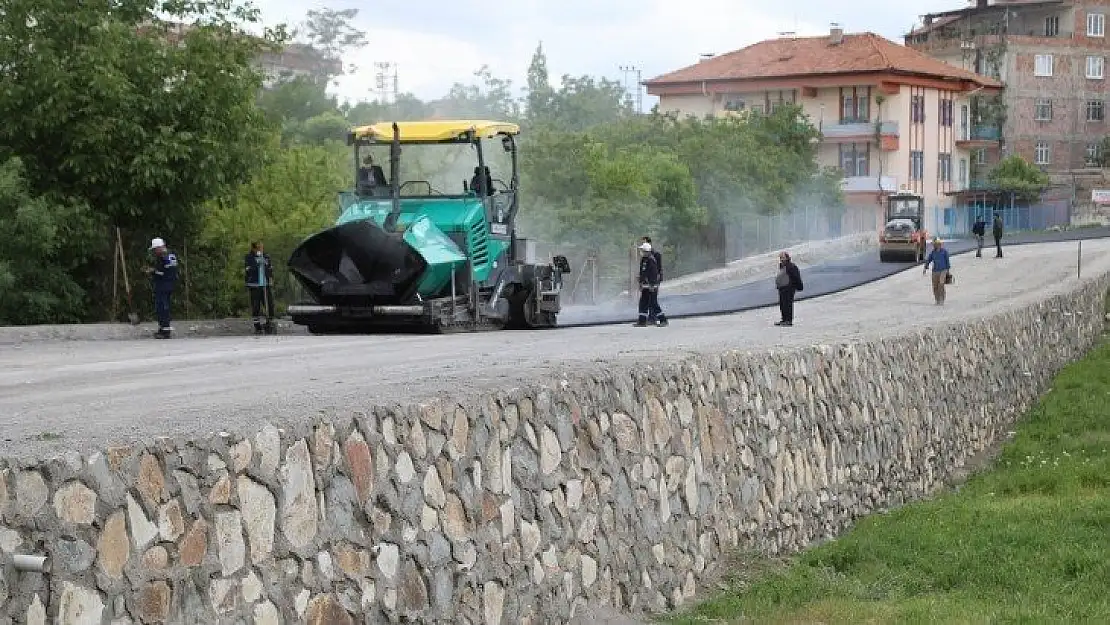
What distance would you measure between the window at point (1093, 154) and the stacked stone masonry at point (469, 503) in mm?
93656

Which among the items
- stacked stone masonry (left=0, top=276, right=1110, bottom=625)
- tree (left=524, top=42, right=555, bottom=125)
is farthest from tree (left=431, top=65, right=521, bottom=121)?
stacked stone masonry (left=0, top=276, right=1110, bottom=625)

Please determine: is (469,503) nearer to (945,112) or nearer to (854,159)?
(854,159)

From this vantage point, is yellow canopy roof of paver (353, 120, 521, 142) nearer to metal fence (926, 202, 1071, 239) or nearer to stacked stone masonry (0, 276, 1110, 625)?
stacked stone masonry (0, 276, 1110, 625)

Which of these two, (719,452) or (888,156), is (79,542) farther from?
(888,156)

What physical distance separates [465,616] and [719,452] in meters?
4.03

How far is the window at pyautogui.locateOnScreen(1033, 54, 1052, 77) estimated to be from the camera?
333 ft

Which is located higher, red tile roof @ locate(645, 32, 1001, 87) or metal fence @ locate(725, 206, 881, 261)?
red tile roof @ locate(645, 32, 1001, 87)

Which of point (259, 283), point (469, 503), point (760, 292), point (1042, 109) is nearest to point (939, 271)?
point (760, 292)

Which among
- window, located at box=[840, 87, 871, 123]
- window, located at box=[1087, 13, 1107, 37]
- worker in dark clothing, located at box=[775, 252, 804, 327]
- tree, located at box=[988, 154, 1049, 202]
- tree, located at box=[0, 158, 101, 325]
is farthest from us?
window, located at box=[1087, 13, 1107, 37]

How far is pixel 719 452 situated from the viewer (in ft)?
38.2

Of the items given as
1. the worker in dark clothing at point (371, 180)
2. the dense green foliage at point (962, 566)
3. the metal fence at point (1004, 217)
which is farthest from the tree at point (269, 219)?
the metal fence at point (1004, 217)

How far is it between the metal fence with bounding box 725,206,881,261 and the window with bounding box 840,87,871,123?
6.73 m

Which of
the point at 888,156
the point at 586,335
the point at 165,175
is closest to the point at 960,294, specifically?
the point at 586,335

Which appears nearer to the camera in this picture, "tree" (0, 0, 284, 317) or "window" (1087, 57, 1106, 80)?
"tree" (0, 0, 284, 317)
